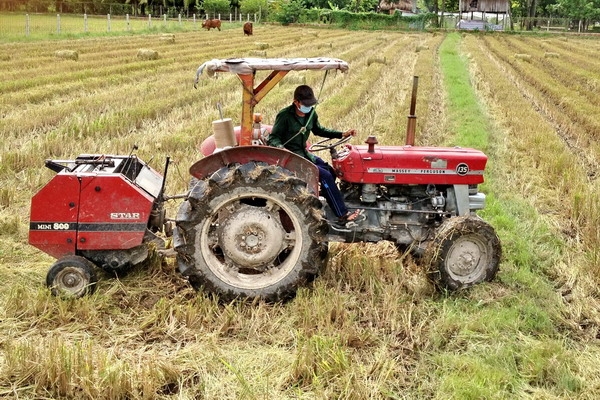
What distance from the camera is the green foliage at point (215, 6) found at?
188 ft

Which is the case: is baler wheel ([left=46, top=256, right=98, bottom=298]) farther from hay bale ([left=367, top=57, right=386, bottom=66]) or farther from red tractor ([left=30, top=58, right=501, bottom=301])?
hay bale ([left=367, top=57, right=386, bottom=66])

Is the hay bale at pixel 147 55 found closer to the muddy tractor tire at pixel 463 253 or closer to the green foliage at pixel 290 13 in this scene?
the muddy tractor tire at pixel 463 253

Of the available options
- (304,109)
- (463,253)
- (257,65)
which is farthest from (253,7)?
(463,253)

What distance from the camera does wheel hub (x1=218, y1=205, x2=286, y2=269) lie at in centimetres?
453

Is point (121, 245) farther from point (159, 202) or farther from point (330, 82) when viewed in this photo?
point (330, 82)

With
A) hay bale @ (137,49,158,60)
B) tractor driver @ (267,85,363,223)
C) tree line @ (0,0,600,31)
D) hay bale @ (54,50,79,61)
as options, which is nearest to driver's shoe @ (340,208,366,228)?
tractor driver @ (267,85,363,223)

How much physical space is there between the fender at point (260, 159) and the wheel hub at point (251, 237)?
14.1 inches

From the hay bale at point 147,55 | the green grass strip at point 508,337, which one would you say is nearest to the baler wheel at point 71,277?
the green grass strip at point 508,337

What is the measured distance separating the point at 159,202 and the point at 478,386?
2.78 m

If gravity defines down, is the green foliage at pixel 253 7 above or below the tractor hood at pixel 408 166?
above

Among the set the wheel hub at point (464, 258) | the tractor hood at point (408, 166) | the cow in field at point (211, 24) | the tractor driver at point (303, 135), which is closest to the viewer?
the tractor driver at point (303, 135)

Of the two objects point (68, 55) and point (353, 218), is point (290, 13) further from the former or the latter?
point (353, 218)

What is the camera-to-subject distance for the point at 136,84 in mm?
14586

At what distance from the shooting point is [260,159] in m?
4.59
